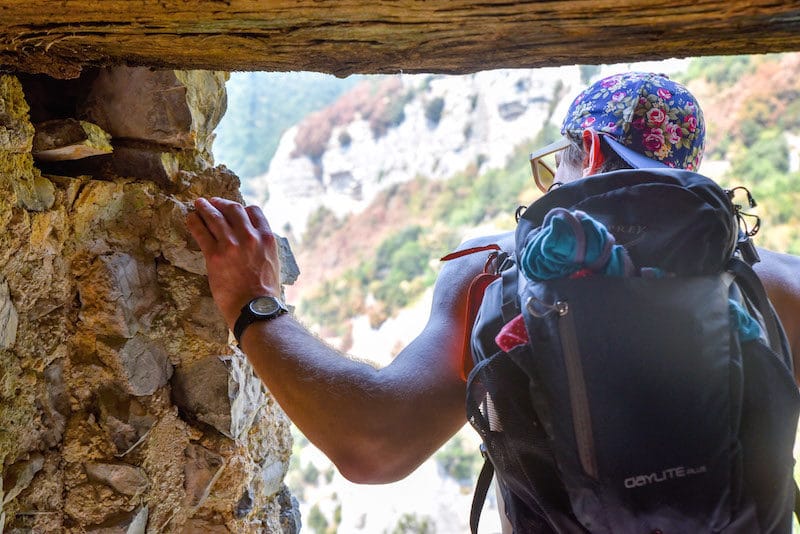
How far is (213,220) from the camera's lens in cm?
118

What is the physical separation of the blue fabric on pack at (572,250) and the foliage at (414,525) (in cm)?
1130

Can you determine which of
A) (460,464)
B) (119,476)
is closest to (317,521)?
(460,464)

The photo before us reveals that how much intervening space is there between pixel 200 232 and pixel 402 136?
22.3m

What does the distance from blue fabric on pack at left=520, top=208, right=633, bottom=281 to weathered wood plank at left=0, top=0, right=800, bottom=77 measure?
219 mm

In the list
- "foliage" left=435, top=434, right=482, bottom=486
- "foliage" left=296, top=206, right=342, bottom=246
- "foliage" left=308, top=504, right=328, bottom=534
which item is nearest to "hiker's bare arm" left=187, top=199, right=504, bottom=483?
"foliage" left=435, top=434, right=482, bottom=486

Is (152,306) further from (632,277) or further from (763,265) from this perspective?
(763,265)

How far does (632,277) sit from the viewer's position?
0.78 meters

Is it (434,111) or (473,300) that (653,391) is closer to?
(473,300)

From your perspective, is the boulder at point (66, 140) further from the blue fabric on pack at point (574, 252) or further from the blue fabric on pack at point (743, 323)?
the blue fabric on pack at point (743, 323)

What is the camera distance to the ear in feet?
3.64

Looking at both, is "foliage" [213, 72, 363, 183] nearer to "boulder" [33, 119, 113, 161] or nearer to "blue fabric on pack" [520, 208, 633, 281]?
"boulder" [33, 119, 113, 161]

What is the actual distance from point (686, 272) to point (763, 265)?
21.3 inches

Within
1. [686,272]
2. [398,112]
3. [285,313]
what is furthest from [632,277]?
[398,112]

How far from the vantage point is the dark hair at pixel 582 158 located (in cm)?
110
